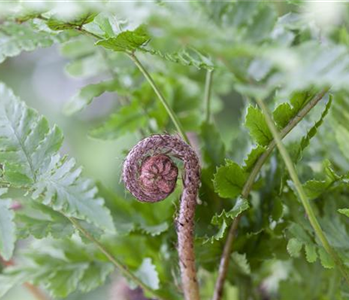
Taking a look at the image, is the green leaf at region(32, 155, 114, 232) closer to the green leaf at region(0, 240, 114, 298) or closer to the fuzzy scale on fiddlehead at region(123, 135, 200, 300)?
the fuzzy scale on fiddlehead at region(123, 135, 200, 300)

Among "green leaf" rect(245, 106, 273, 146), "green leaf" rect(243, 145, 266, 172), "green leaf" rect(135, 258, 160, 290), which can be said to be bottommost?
"green leaf" rect(135, 258, 160, 290)

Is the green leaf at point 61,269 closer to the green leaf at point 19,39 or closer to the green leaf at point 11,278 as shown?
the green leaf at point 11,278

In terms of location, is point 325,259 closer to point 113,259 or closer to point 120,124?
point 113,259

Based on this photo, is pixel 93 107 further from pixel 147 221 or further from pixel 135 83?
pixel 147 221

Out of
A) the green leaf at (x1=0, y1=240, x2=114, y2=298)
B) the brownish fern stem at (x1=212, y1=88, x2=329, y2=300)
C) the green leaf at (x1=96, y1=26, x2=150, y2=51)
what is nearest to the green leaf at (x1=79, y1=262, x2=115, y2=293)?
the green leaf at (x1=0, y1=240, x2=114, y2=298)

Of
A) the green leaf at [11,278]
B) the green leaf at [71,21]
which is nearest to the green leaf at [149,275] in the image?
the green leaf at [11,278]
